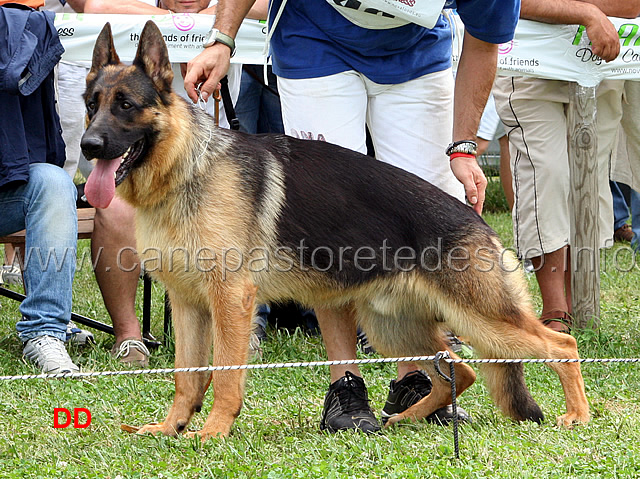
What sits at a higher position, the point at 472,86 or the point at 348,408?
the point at 472,86

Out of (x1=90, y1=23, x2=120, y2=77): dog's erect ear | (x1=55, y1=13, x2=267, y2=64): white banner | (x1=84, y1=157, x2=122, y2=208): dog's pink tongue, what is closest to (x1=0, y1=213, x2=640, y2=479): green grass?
(x1=84, y1=157, x2=122, y2=208): dog's pink tongue

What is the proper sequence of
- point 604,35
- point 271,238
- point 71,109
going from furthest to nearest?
point 71,109 < point 604,35 < point 271,238

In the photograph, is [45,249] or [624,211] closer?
[45,249]

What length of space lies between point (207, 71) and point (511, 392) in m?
1.89

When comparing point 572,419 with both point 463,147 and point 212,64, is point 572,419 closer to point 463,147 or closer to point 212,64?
point 463,147

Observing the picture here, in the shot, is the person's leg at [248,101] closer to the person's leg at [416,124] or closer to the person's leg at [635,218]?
the person's leg at [416,124]

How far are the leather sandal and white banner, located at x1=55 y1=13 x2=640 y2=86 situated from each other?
151cm

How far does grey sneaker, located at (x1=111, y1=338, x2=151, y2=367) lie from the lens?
479cm

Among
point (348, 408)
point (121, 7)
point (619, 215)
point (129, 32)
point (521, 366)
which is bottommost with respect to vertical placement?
point (619, 215)

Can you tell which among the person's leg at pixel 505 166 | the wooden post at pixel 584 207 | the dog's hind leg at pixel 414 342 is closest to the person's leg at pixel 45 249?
the dog's hind leg at pixel 414 342

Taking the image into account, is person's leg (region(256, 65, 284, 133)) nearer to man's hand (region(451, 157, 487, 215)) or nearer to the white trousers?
the white trousers

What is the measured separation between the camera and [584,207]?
211 inches

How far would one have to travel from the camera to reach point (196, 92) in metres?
3.48

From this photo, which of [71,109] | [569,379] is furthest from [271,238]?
[71,109]
